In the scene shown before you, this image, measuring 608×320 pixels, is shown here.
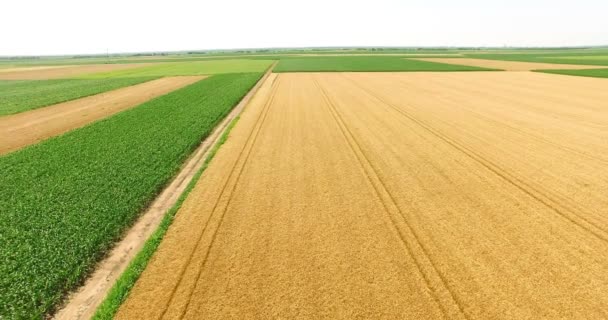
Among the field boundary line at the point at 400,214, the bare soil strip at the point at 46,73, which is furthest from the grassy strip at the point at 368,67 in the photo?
the field boundary line at the point at 400,214

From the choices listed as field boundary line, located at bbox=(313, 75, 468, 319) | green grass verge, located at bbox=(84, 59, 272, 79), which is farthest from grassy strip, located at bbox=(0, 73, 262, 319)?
green grass verge, located at bbox=(84, 59, 272, 79)

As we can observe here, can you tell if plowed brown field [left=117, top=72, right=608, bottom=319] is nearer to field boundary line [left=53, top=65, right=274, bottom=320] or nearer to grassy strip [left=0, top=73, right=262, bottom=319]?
field boundary line [left=53, top=65, right=274, bottom=320]

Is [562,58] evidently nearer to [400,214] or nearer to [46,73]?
[400,214]

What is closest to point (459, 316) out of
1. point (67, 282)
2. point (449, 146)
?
point (67, 282)

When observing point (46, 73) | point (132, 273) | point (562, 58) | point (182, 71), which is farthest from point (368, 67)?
point (562, 58)

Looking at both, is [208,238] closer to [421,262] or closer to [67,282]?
[67,282]

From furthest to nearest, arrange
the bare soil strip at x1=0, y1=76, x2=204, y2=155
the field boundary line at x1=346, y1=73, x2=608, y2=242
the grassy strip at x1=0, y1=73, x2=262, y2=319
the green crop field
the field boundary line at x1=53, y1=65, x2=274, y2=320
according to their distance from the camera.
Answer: the green crop field, the bare soil strip at x1=0, y1=76, x2=204, y2=155, the field boundary line at x1=346, y1=73, x2=608, y2=242, the grassy strip at x1=0, y1=73, x2=262, y2=319, the field boundary line at x1=53, y1=65, x2=274, y2=320
